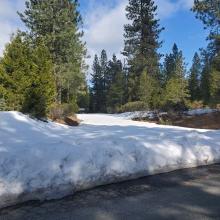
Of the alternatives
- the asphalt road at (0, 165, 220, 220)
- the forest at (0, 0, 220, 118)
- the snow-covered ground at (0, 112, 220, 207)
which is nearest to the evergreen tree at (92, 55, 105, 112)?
the forest at (0, 0, 220, 118)

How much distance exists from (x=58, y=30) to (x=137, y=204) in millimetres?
31013

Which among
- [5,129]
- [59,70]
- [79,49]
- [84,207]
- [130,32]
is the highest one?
[130,32]

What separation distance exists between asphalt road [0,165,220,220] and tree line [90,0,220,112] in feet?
60.8

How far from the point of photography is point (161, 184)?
6281 millimetres

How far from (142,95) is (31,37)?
553 inches

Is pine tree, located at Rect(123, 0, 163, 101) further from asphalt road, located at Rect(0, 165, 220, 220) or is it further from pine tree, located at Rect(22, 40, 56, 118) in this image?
asphalt road, located at Rect(0, 165, 220, 220)

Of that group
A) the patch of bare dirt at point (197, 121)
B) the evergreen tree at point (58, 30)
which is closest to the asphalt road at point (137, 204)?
the patch of bare dirt at point (197, 121)

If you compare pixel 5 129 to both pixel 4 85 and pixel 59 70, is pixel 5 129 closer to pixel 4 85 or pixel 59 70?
pixel 4 85

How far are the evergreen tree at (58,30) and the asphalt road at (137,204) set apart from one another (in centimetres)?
2783

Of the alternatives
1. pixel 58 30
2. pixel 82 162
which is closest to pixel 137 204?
pixel 82 162

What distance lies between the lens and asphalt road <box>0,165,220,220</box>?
15.3 feet

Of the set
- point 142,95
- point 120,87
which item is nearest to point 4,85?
point 142,95

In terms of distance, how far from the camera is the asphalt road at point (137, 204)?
4664 mm

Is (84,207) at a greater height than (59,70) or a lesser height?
lesser
